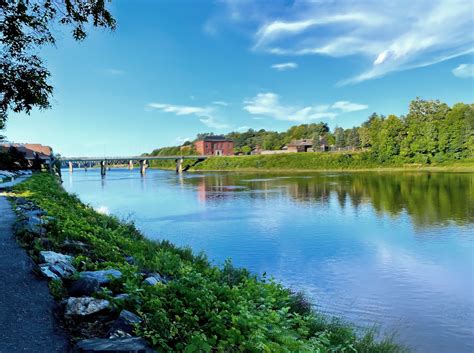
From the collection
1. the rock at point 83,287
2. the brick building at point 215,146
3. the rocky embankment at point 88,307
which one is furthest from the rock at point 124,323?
the brick building at point 215,146

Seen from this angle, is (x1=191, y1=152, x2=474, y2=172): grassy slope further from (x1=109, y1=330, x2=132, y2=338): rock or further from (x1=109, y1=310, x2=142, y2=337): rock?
(x1=109, y1=330, x2=132, y2=338): rock

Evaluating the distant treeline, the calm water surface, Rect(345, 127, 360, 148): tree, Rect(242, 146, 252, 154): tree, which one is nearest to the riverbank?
the distant treeline

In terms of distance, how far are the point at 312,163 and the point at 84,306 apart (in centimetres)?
9233

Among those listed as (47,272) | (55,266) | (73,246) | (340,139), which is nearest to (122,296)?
(47,272)

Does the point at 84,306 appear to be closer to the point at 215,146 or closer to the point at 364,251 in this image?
the point at 364,251

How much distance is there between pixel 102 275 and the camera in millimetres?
A: 5695

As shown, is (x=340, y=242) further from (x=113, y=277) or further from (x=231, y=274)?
(x=113, y=277)

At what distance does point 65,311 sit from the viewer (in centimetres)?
462

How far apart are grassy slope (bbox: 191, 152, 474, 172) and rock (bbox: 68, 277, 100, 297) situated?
7360 centimetres

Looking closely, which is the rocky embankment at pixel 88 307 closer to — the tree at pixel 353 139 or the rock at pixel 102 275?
the rock at pixel 102 275

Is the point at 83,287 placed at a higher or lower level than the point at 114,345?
higher

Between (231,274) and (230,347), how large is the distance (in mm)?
4904

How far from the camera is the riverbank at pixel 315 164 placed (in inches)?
2911

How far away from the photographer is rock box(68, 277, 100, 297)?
5.09 metres
